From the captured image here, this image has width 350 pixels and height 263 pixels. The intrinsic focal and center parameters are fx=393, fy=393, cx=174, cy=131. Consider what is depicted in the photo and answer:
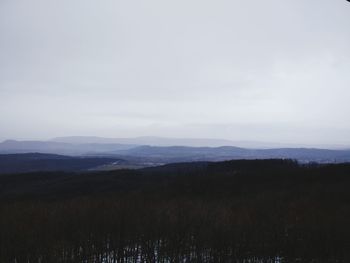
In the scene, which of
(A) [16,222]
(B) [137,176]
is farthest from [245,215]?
(B) [137,176]

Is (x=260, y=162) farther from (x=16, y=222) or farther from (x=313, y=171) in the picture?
(x=16, y=222)

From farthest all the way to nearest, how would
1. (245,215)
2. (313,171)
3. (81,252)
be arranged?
1. (313,171)
2. (245,215)
3. (81,252)

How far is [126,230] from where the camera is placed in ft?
51.9

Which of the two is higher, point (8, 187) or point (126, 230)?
point (126, 230)

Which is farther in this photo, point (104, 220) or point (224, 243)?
Answer: point (104, 220)

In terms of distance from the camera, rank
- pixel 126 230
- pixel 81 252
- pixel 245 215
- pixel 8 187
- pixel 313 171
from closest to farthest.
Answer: pixel 81 252 < pixel 126 230 < pixel 245 215 < pixel 313 171 < pixel 8 187

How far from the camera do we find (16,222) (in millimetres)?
14953

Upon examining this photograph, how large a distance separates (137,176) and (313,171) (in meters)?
47.3

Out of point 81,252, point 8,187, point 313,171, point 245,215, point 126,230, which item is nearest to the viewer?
point 81,252

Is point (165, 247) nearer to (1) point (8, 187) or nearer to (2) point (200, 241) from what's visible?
(2) point (200, 241)

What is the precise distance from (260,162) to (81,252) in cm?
8855

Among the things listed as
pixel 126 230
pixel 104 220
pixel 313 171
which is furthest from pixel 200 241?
pixel 313 171

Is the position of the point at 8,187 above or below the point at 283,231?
below

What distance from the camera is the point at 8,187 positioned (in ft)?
309
